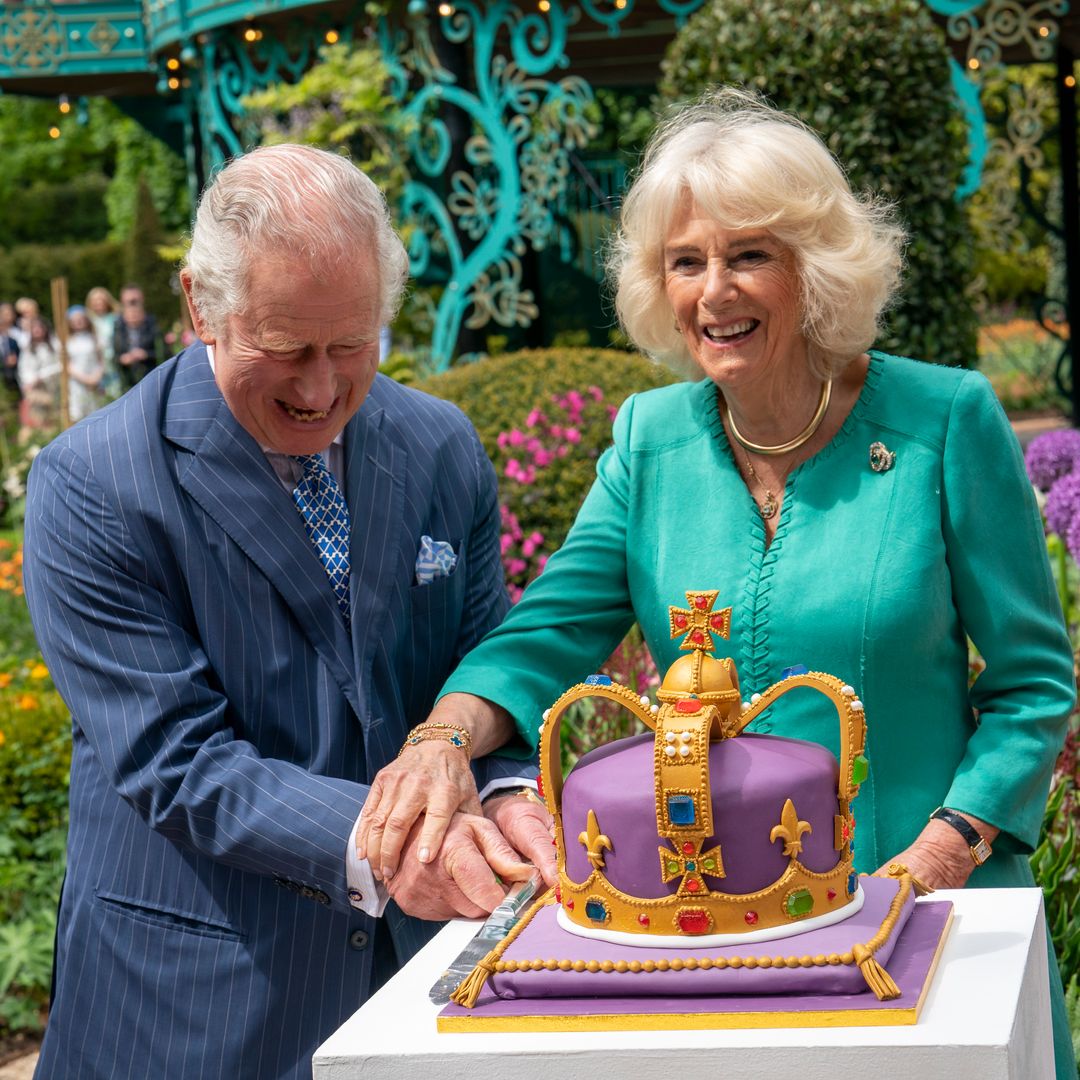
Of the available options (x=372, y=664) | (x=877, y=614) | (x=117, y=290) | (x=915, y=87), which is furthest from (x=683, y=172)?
(x=117, y=290)

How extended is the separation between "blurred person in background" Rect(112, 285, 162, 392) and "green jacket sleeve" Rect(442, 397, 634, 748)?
1308 centimetres

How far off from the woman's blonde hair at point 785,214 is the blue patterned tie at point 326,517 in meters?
0.56

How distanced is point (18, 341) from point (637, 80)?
8.37 m

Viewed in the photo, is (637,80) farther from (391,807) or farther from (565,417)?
(391,807)

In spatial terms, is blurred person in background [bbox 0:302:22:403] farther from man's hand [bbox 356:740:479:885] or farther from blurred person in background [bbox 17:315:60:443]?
man's hand [bbox 356:740:479:885]

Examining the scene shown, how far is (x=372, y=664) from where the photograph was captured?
2391mm

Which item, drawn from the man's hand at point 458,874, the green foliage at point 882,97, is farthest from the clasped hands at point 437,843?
the green foliage at point 882,97

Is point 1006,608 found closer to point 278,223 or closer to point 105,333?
point 278,223

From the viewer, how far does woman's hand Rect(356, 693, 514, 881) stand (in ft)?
6.93

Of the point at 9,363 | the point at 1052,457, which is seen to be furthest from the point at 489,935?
the point at 9,363

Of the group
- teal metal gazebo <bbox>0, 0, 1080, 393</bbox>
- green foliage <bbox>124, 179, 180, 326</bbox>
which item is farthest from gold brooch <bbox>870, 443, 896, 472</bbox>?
green foliage <bbox>124, 179, 180, 326</bbox>

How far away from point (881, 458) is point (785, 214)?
0.38m

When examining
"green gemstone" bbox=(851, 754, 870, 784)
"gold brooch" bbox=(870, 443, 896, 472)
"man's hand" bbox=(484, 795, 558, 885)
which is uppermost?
"gold brooch" bbox=(870, 443, 896, 472)

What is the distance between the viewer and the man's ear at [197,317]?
2271 millimetres
